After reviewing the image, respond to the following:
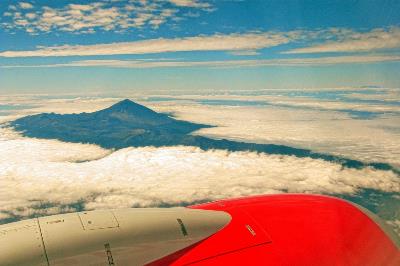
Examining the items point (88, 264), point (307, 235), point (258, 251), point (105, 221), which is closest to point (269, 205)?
point (307, 235)

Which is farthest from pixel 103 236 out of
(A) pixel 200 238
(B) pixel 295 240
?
(B) pixel 295 240

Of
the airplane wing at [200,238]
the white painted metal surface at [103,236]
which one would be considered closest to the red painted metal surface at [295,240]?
the airplane wing at [200,238]

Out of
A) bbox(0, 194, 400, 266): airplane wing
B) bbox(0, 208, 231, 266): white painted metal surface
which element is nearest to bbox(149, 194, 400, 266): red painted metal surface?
bbox(0, 194, 400, 266): airplane wing

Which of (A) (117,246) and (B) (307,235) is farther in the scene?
(B) (307,235)

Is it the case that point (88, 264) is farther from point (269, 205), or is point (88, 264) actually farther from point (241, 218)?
point (269, 205)

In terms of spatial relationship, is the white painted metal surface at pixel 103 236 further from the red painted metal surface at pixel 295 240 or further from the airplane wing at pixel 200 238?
the red painted metal surface at pixel 295 240

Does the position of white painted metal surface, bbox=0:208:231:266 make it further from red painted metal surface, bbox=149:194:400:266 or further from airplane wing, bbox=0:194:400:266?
red painted metal surface, bbox=149:194:400:266
